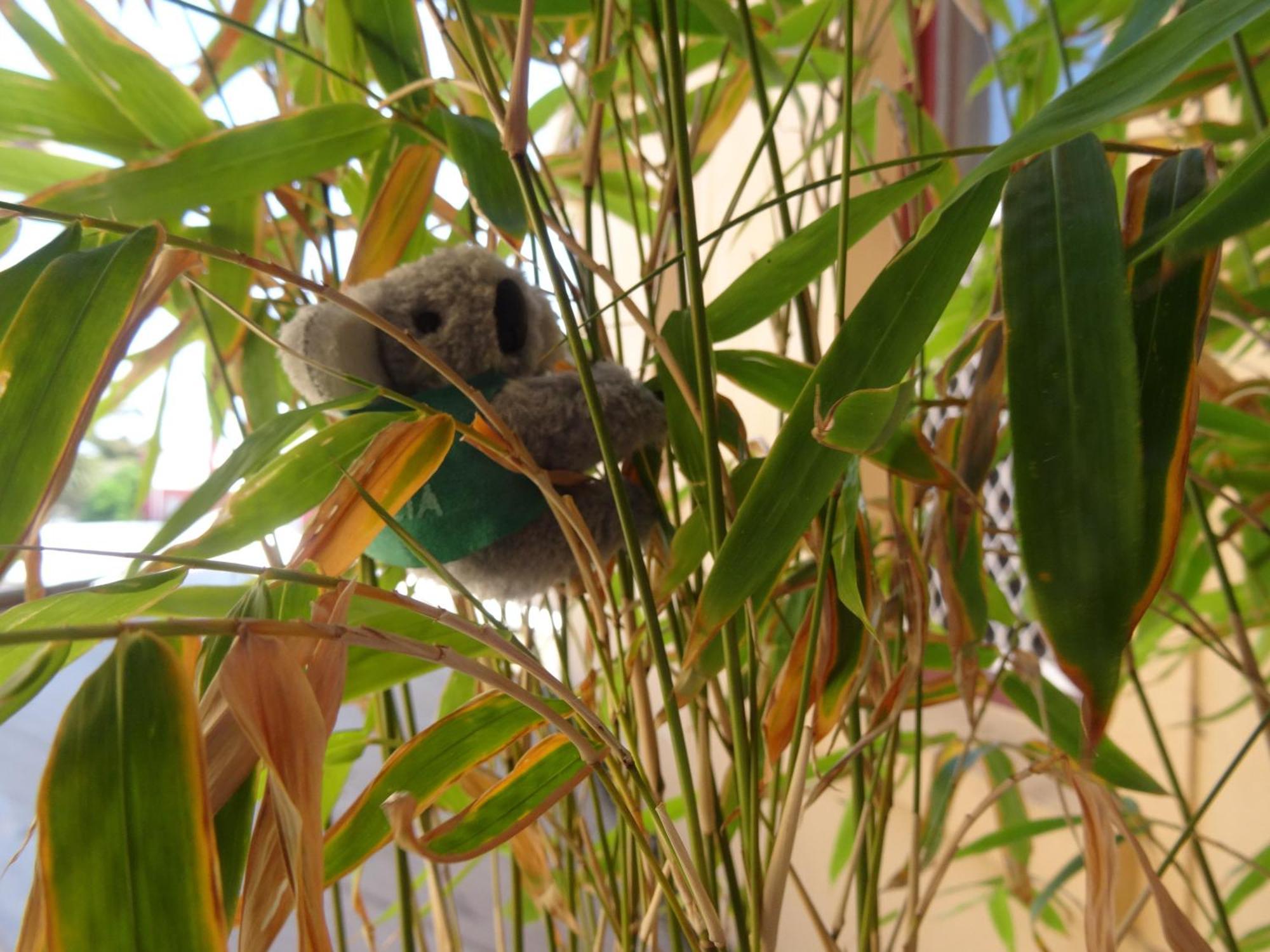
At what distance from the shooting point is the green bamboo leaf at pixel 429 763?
0.39 metres

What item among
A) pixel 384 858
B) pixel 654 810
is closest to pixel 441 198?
pixel 654 810

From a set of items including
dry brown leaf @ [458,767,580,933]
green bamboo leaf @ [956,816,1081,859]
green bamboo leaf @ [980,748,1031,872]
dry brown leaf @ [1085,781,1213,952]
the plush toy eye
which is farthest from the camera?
green bamboo leaf @ [980,748,1031,872]

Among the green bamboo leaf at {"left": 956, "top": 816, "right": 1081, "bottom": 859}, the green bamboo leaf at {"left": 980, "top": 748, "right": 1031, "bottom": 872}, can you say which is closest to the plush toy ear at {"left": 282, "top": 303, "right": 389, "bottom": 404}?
the green bamboo leaf at {"left": 956, "top": 816, "right": 1081, "bottom": 859}

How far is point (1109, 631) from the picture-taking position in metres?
0.24

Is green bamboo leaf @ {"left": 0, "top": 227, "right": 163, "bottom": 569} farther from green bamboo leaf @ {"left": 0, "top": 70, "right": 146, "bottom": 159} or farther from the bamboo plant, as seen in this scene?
green bamboo leaf @ {"left": 0, "top": 70, "right": 146, "bottom": 159}

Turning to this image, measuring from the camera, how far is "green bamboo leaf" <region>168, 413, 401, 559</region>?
391 millimetres

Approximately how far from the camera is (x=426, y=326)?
1.41 ft

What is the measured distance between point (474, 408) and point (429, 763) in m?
0.16

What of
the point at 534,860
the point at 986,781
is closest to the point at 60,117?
the point at 534,860

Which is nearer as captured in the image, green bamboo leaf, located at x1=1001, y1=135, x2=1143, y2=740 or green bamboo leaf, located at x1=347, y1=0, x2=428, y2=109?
green bamboo leaf, located at x1=1001, y1=135, x2=1143, y2=740

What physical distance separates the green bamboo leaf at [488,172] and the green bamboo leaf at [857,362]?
0.16 meters

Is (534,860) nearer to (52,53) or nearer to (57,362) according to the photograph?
(57,362)

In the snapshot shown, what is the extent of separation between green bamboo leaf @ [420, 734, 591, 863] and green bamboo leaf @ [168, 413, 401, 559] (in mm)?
150

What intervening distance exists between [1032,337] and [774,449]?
87 mm
